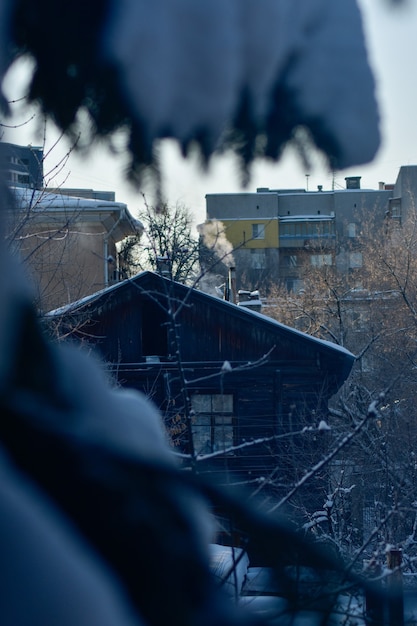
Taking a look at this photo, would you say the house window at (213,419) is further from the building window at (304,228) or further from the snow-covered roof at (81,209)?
the building window at (304,228)

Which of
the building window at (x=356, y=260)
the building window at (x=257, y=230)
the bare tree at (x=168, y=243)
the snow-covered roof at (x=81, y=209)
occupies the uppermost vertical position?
the building window at (x=356, y=260)

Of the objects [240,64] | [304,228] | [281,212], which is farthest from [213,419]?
[240,64]

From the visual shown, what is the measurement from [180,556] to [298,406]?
9.14 meters

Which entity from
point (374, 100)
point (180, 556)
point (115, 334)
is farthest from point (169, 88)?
point (115, 334)

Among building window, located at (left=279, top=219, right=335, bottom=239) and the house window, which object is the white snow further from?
the house window

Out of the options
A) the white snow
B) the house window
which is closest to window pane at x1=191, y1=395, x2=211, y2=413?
the house window

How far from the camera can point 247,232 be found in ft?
12.2

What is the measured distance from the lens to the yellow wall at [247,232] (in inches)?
133

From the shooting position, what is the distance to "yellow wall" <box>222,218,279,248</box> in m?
3.38

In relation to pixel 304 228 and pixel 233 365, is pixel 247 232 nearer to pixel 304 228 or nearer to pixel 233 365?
pixel 304 228

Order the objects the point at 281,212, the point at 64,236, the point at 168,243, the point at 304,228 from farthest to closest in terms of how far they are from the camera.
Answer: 1. the point at 64,236
2. the point at 304,228
3. the point at 168,243
4. the point at 281,212

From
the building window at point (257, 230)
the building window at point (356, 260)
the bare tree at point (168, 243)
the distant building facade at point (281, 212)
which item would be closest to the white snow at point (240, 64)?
the distant building facade at point (281, 212)

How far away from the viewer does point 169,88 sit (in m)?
1.27

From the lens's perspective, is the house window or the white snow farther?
the house window
